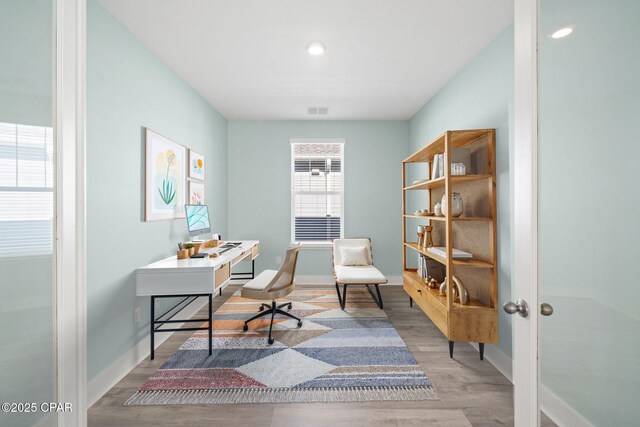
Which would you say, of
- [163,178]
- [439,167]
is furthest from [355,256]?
[163,178]

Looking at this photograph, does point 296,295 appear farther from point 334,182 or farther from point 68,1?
point 68,1

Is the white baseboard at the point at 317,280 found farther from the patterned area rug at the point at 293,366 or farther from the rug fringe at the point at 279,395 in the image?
the rug fringe at the point at 279,395

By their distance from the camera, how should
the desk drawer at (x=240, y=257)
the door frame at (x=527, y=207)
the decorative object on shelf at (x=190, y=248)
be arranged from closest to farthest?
the door frame at (x=527, y=207), the decorative object on shelf at (x=190, y=248), the desk drawer at (x=240, y=257)

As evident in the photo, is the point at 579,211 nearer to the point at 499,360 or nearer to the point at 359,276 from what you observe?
the point at 499,360

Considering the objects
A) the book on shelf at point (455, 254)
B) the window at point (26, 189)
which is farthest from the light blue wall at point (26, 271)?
the book on shelf at point (455, 254)

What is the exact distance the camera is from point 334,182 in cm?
445

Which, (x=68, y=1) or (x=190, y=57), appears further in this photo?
(x=190, y=57)

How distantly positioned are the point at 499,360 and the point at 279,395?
5.59 feet

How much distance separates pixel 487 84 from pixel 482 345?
220cm

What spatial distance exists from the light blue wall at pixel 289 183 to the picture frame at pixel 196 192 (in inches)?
38.5

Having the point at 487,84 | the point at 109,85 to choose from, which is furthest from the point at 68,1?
the point at 487,84

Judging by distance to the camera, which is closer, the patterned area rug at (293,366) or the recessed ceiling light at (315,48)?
the patterned area rug at (293,366)

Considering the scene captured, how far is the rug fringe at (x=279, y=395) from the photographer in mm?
1716

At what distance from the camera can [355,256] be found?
375cm
